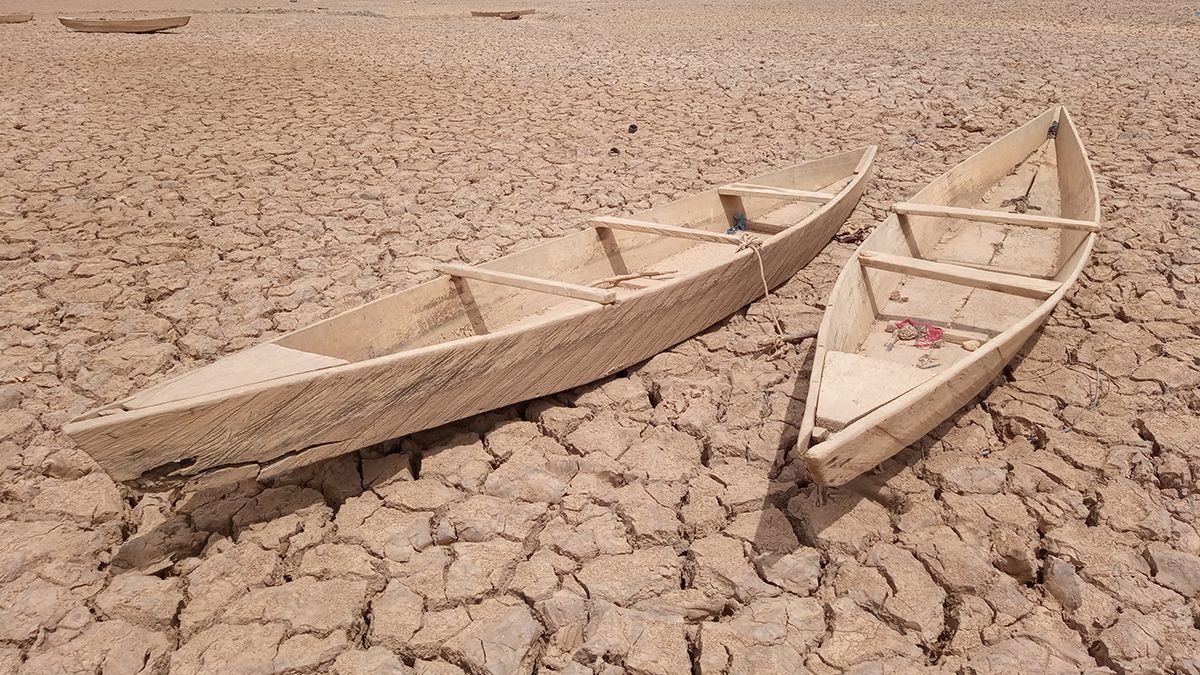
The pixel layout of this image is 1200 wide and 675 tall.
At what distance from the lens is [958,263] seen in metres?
4.25

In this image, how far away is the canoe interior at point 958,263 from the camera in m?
2.42

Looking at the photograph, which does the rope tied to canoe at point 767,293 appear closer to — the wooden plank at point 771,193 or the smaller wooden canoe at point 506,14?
the wooden plank at point 771,193

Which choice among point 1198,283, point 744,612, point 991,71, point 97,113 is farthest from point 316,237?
point 991,71

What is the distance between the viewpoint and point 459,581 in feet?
7.33

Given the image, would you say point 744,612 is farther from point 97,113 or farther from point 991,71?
point 991,71

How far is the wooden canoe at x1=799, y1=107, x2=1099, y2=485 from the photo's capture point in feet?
7.34

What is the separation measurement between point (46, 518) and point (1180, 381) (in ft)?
14.6

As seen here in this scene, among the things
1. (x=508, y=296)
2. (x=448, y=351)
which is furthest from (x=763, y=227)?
(x=448, y=351)

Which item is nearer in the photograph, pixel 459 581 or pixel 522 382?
pixel 459 581

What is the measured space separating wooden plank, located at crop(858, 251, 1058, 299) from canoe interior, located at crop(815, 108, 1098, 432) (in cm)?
7

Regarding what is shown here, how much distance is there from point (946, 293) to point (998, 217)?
1.69ft

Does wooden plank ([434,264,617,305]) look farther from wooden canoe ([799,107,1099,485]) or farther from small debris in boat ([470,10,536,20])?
small debris in boat ([470,10,536,20])

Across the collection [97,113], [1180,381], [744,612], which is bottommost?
[744,612]

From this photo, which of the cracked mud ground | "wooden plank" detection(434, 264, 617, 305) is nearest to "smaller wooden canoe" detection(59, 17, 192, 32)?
the cracked mud ground
